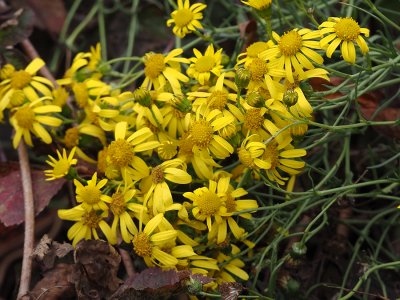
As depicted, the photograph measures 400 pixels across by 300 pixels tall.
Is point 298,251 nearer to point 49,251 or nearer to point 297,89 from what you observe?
point 297,89

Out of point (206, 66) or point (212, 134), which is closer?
point (212, 134)

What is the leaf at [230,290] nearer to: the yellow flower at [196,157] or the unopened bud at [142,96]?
the yellow flower at [196,157]

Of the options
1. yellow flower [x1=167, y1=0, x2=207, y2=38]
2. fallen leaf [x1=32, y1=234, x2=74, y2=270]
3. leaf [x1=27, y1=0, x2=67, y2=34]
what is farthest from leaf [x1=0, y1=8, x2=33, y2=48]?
fallen leaf [x1=32, y1=234, x2=74, y2=270]

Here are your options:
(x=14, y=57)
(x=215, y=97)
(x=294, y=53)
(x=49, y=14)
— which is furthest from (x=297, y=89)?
(x=49, y=14)

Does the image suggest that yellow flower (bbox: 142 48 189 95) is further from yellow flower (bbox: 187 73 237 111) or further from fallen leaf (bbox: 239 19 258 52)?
fallen leaf (bbox: 239 19 258 52)

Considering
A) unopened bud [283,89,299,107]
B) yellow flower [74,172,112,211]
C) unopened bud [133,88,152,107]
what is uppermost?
unopened bud [283,89,299,107]

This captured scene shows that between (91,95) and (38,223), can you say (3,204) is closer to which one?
(38,223)
